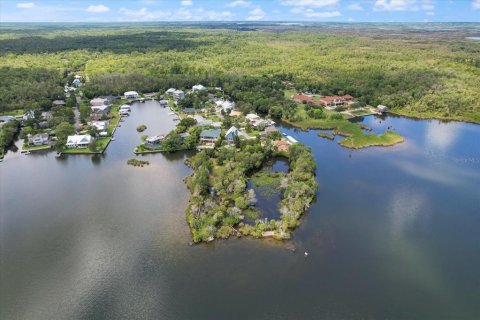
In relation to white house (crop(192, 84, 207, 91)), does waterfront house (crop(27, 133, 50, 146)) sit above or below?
below

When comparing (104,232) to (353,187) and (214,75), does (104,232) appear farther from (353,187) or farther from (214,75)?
(214,75)

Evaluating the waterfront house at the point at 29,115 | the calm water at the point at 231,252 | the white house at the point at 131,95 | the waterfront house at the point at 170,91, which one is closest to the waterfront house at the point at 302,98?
the waterfront house at the point at 170,91

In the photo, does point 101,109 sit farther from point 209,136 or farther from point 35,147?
point 209,136

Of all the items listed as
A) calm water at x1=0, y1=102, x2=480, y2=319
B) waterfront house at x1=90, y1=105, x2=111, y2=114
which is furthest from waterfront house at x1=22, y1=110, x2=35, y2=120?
calm water at x1=0, y1=102, x2=480, y2=319

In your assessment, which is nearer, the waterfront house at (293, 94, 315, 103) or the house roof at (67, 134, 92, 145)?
the house roof at (67, 134, 92, 145)

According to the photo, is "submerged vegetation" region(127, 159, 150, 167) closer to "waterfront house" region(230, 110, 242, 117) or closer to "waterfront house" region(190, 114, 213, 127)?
"waterfront house" region(190, 114, 213, 127)

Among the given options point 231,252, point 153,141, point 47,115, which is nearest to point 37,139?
point 47,115
